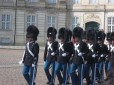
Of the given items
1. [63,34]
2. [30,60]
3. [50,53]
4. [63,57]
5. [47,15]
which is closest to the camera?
[30,60]

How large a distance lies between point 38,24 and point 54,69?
103 feet

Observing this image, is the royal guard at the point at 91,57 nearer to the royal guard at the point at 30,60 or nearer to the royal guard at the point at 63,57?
the royal guard at the point at 63,57

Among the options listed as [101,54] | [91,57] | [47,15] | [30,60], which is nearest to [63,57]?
[91,57]

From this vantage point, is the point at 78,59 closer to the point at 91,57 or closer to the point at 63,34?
Answer: the point at 91,57

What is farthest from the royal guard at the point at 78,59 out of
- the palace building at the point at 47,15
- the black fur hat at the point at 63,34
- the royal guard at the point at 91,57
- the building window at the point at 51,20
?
the building window at the point at 51,20

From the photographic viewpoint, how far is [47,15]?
43.3 m

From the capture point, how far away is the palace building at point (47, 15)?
42469mm

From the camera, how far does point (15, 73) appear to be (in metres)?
14.8

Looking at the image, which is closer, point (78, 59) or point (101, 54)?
point (78, 59)

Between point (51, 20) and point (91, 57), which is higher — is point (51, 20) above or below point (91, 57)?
above

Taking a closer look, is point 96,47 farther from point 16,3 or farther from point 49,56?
point 16,3

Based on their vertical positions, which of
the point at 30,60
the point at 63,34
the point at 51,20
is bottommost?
the point at 30,60

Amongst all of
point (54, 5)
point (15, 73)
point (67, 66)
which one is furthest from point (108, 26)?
point (67, 66)

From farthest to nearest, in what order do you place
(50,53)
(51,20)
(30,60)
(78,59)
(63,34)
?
(51,20) → (50,53) → (63,34) → (78,59) → (30,60)
